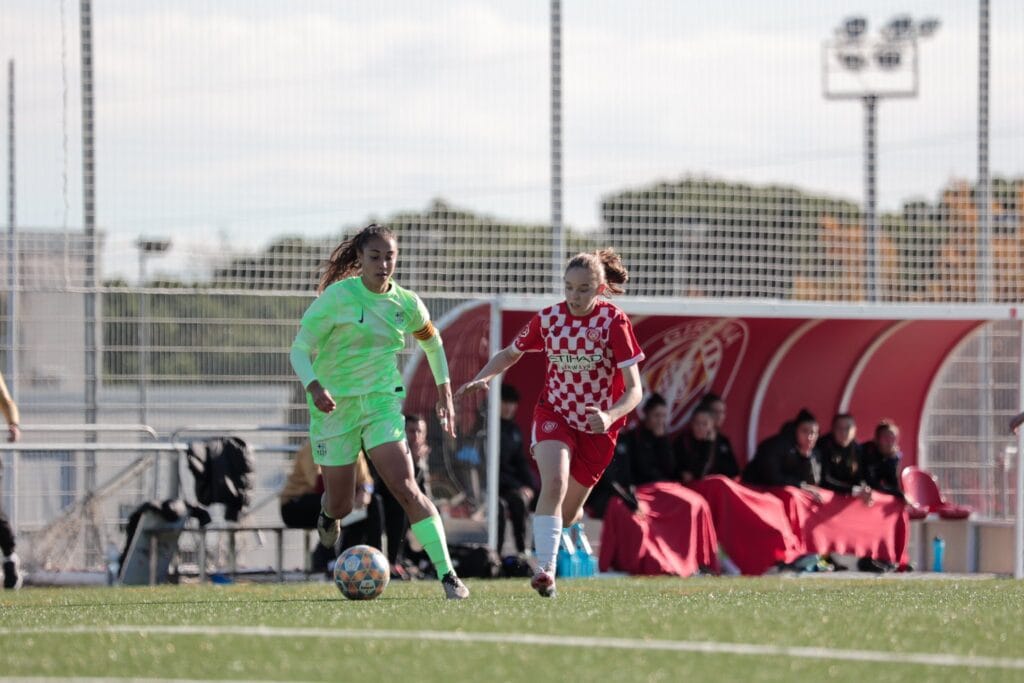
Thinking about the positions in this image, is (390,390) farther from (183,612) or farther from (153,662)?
(153,662)

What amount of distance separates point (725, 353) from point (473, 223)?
→ 2.74 metres

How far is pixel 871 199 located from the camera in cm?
1792

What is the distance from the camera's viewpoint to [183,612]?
7.62 metres

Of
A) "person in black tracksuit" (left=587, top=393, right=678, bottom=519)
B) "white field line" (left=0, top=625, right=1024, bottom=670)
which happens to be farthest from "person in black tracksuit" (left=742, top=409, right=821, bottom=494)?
"white field line" (left=0, top=625, right=1024, bottom=670)

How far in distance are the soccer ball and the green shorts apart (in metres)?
0.50

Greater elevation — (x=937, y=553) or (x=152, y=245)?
(x=152, y=245)

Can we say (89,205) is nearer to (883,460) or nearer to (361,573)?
(361,573)

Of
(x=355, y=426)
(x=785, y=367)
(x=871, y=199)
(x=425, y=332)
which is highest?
(x=871, y=199)

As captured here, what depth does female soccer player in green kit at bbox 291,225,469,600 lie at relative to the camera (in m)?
8.63

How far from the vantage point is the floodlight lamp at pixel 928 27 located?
18.9m

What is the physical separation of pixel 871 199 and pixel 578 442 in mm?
9692

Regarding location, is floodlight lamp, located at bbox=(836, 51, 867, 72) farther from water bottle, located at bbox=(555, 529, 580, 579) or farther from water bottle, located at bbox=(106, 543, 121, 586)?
water bottle, located at bbox=(106, 543, 121, 586)

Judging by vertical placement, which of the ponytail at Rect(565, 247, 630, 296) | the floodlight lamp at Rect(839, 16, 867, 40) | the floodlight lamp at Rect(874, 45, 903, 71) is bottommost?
the ponytail at Rect(565, 247, 630, 296)

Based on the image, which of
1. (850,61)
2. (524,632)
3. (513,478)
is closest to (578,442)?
(524,632)
